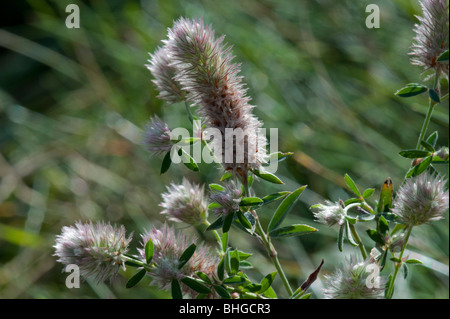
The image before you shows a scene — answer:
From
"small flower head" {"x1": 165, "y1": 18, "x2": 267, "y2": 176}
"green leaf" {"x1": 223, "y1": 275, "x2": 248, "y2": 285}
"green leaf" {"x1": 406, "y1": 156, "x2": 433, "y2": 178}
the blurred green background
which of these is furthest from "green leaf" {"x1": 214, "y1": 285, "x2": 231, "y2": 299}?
the blurred green background

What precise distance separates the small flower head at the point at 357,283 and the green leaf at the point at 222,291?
0.31 feet

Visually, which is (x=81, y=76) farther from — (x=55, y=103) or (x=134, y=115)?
(x=134, y=115)

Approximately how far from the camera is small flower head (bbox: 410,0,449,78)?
19.0 inches

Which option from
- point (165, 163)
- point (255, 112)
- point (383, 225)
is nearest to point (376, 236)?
point (383, 225)

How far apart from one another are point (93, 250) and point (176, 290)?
0.09m

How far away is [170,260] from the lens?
50cm

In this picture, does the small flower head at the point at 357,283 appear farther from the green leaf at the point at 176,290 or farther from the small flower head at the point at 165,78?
the small flower head at the point at 165,78

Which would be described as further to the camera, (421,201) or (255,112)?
(255,112)

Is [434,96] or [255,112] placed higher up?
[255,112]

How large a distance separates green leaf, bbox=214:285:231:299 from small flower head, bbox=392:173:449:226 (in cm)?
18

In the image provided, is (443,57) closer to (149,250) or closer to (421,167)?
(421,167)

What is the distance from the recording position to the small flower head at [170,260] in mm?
495

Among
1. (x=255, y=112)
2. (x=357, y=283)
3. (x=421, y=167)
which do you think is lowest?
(x=357, y=283)

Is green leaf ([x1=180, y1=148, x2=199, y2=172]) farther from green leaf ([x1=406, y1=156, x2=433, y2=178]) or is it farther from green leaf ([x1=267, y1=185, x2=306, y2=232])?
green leaf ([x1=406, y1=156, x2=433, y2=178])
